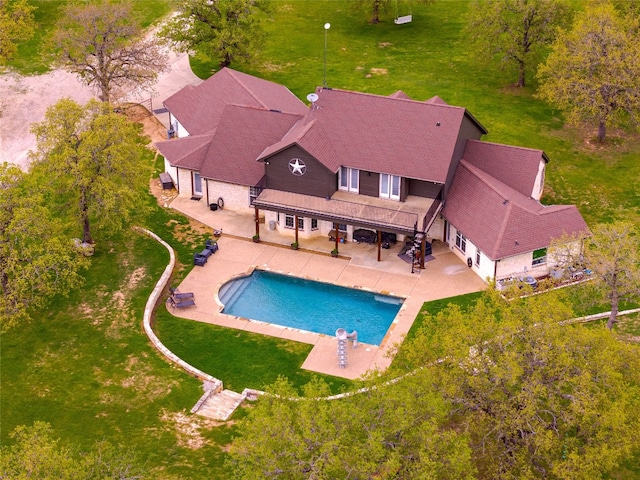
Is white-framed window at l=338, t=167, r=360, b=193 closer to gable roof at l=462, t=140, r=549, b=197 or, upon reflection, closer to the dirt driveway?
gable roof at l=462, t=140, r=549, b=197

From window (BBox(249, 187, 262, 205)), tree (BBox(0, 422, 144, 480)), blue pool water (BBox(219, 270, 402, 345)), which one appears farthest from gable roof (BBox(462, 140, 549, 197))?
tree (BBox(0, 422, 144, 480))

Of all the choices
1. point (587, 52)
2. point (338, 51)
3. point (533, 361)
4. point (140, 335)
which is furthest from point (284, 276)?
point (338, 51)

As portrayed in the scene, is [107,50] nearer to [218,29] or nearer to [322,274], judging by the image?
[218,29]

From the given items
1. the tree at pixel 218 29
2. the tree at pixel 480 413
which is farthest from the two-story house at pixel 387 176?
the tree at pixel 218 29

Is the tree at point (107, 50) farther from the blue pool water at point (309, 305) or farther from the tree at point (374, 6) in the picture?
the tree at point (374, 6)

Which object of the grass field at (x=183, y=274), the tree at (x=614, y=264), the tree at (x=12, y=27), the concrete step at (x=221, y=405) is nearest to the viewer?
the grass field at (x=183, y=274)

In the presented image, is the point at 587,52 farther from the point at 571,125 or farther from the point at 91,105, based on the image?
the point at 91,105

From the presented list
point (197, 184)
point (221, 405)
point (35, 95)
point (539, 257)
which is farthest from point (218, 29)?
point (221, 405)
